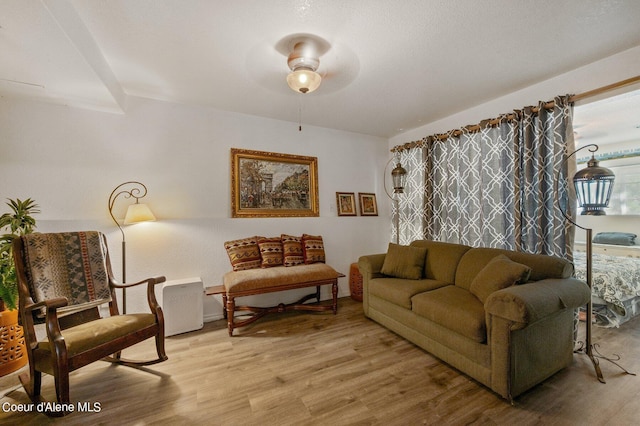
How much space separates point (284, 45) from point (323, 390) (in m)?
2.67

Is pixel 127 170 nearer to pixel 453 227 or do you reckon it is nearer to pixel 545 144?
pixel 453 227

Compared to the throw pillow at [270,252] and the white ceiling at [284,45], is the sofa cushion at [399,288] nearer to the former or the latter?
the throw pillow at [270,252]

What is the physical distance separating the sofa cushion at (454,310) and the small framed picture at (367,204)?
1.98 metres

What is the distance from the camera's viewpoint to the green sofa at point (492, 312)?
1.65 m

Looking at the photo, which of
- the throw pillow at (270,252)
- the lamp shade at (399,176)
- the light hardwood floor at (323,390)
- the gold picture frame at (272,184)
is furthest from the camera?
the lamp shade at (399,176)

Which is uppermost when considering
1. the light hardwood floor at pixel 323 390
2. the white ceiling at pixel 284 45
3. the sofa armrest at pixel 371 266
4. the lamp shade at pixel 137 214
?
the white ceiling at pixel 284 45

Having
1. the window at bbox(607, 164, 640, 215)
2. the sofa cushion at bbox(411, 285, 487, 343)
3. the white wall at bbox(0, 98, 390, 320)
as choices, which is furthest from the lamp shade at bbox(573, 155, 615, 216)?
the window at bbox(607, 164, 640, 215)

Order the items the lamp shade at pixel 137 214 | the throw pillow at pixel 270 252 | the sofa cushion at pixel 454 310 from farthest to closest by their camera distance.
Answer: the throw pillow at pixel 270 252 < the lamp shade at pixel 137 214 < the sofa cushion at pixel 454 310

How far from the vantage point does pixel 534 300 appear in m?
1.61

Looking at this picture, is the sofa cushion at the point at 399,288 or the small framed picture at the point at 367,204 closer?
the sofa cushion at the point at 399,288

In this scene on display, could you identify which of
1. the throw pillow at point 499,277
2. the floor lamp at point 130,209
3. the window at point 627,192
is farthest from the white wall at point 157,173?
the window at point 627,192

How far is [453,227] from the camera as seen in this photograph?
336cm

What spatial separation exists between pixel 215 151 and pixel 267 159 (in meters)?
0.69

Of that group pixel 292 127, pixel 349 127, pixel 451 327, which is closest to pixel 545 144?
pixel 451 327
